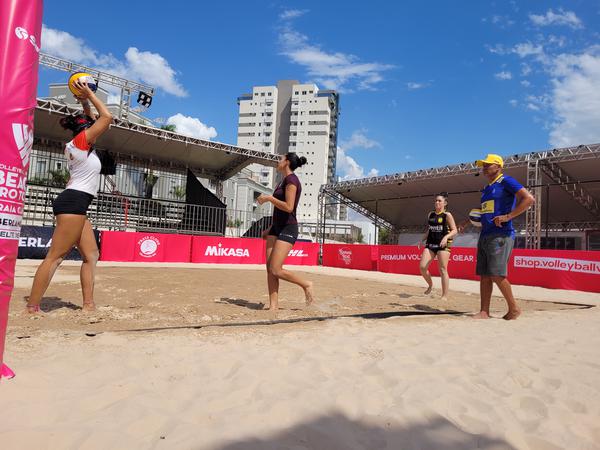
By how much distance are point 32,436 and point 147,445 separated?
1.29ft

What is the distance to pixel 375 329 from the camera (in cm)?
315

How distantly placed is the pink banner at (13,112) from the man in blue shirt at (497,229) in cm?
376

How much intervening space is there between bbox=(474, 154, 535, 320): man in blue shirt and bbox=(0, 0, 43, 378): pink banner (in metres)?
3.76

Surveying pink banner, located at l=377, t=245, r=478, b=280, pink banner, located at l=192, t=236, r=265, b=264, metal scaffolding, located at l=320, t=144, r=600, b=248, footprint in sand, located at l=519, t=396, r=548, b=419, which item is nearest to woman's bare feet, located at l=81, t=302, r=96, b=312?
footprint in sand, located at l=519, t=396, r=548, b=419

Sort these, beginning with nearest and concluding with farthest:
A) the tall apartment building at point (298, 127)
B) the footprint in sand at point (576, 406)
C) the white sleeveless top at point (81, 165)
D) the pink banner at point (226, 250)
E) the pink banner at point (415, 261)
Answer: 1. the footprint in sand at point (576, 406)
2. the white sleeveless top at point (81, 165)
3. the pink banner at point (415, 261)
4. the pink banner at point (226, 250)
5. the tall apartment building at point (298, 127)

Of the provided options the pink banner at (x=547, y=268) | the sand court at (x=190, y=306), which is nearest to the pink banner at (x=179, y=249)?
the pink banner at (x=547, y=268)

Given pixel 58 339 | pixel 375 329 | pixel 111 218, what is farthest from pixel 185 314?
pixel 111 218

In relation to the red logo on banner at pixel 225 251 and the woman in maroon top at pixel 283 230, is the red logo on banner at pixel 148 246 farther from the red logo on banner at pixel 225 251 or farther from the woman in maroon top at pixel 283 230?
the woman in maroon top at pixel 283 230

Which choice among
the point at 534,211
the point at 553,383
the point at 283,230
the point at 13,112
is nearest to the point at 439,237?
the point at 283,230

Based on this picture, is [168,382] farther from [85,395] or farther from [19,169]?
[19,169]

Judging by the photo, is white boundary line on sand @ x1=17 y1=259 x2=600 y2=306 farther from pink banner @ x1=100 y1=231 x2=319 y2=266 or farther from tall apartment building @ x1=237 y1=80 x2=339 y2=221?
tall apartment building @ x1=237 y1=80 x2=339 y2=221

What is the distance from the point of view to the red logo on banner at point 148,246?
13102 millimetres

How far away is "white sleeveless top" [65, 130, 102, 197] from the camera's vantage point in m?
3.30

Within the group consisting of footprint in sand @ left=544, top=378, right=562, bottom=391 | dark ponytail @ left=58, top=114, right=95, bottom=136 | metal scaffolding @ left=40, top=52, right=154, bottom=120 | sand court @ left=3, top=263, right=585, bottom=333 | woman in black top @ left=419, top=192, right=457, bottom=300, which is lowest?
footprint in sand @ left=544, top=378, right=562, bottom=391
